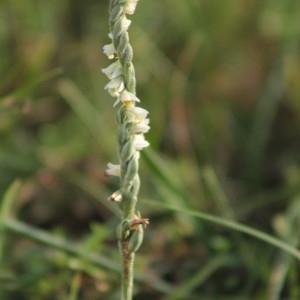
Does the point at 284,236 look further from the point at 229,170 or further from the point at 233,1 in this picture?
the point at 233,1

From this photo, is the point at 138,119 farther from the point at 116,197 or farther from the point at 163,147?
the point at 163,147

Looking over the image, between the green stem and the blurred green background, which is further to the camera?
the blurred green background

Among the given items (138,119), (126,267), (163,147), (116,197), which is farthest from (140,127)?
(163,147)

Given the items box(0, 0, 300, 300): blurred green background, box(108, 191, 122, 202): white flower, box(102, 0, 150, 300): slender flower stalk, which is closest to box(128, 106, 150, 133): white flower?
box(102, 0, 150, 300): slender flower stalk

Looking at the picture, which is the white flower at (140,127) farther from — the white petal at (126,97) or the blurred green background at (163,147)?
the blurred green background at (163,147)

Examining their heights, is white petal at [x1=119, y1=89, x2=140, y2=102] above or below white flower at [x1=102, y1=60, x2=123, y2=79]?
below

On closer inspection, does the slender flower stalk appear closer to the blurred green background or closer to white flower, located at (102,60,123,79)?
white flower, located at (102,60,123,79)

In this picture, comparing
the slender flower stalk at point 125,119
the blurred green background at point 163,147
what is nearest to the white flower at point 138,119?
the slender flower stalk at point 125,119
